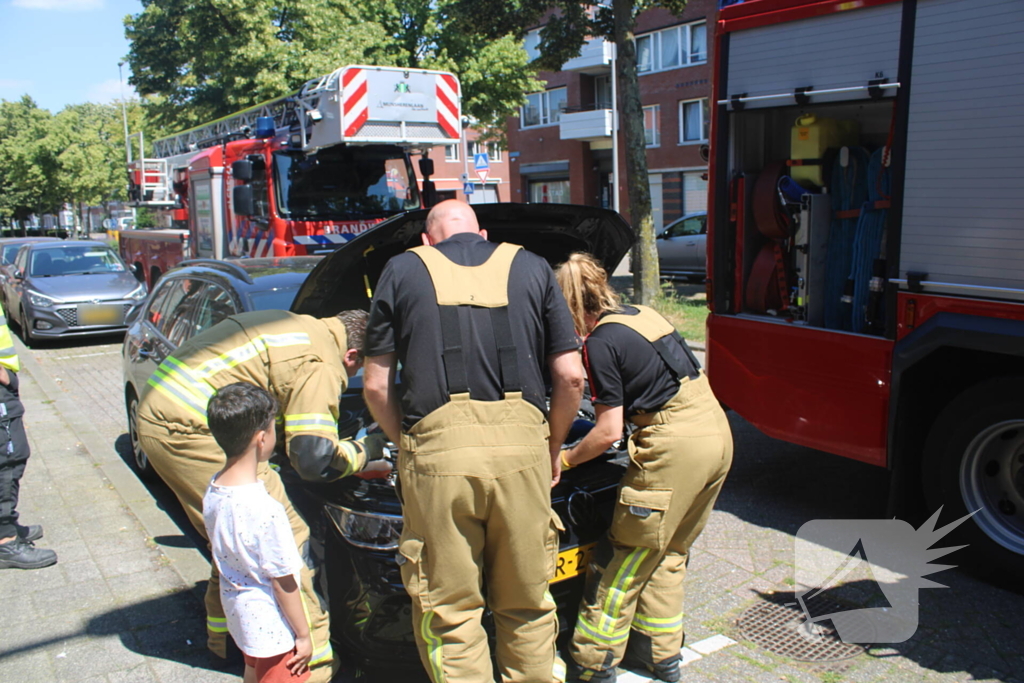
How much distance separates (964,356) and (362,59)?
18747 mm

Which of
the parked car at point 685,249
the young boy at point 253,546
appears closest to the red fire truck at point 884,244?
the young boy at point 253,546

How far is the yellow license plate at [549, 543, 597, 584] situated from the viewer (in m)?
3.31

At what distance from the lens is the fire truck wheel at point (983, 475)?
4000 mm

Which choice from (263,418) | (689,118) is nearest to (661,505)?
(263,418)

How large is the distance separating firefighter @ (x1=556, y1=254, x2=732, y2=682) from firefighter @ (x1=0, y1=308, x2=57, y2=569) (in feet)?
9.79

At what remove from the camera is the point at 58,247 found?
528 inches

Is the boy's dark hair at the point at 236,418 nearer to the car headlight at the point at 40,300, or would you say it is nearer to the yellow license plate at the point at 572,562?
the yellow license plate at the point at 572,562

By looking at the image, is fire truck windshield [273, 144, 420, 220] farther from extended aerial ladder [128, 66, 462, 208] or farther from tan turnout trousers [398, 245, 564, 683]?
tan turnout trousers [398, 245, 564, 683]

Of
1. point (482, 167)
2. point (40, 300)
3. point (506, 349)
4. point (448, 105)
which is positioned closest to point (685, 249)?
point (482, 167)

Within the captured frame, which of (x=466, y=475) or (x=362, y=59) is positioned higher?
(x=362, y=59)

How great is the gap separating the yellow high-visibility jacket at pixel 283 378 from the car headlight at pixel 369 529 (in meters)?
0.17

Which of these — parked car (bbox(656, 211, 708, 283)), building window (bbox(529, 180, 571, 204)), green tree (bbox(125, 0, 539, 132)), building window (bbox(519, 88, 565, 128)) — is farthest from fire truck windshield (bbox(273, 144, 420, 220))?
building window (bbox(519, 88, 565, 128))

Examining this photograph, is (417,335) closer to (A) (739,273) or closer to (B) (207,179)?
(A) (739,273)

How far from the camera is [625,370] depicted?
3.14m
